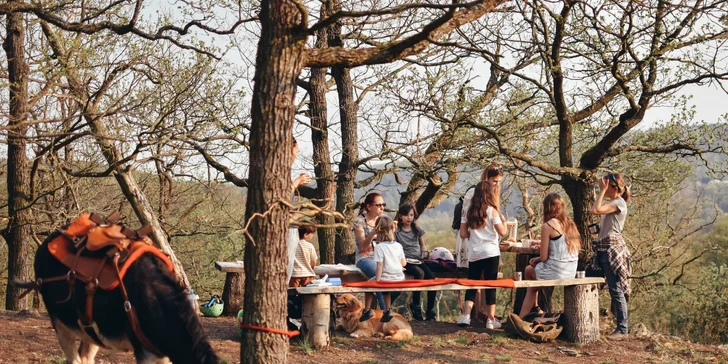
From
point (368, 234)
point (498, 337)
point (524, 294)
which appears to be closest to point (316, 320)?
point (368, 234)

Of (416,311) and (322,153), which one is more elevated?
(322,153)

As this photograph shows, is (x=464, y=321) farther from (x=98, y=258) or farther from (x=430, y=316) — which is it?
(x=98, y=258)

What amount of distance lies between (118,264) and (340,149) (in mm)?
8649

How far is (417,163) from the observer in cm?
1255

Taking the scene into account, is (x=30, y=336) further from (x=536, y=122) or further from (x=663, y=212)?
(x=663, y=212)

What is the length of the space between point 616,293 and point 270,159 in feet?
18.9

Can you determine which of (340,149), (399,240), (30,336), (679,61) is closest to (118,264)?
(30,336)

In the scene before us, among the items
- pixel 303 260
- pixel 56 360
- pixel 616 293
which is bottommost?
pixel 56 360

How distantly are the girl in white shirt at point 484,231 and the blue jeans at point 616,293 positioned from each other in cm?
127

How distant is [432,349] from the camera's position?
849 cm

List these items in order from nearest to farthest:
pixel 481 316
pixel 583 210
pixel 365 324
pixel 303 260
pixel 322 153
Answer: pixel 303 260
pixel 365 324
pixel 481 316
pixel 583 210
pixel 322 153

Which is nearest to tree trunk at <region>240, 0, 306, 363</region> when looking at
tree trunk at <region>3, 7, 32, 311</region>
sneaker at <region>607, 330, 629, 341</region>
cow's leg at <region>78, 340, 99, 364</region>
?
cow's leg at <region>78, 340, 99, 364</region>

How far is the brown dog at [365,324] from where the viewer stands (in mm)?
8844

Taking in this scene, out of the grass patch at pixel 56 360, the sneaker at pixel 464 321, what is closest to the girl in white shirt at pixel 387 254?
the sneaker at pixel 464 321
